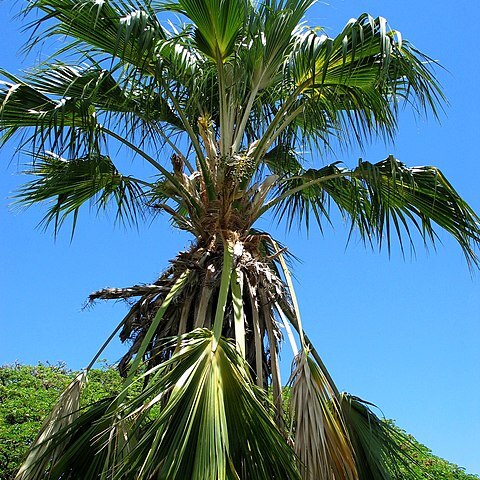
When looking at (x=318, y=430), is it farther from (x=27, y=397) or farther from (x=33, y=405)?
(x=27, y=397)

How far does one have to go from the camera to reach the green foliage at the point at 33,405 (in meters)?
9.18

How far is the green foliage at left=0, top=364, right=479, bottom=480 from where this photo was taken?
918 centimetres

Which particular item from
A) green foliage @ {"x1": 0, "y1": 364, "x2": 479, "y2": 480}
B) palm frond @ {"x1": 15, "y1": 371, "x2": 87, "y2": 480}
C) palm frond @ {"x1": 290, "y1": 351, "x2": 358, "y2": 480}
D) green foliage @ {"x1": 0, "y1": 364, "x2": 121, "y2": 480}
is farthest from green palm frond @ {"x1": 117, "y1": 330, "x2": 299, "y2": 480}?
green foliage @ {"x1": 0, "y1": 364, "x2": 121, "y2": 480}

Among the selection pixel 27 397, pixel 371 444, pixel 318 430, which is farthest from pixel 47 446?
pixel 27 397

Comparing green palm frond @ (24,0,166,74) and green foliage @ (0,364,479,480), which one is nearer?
green palm frond @ (24,0,166,74)

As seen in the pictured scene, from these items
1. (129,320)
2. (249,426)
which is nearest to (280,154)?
(129,320)

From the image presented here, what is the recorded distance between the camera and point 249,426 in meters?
4.12

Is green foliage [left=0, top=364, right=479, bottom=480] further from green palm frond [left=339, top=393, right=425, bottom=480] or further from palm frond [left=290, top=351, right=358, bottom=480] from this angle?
palm frond [left=290, top=351, right=358, bottom=480]

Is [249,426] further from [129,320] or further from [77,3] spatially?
[77,3]

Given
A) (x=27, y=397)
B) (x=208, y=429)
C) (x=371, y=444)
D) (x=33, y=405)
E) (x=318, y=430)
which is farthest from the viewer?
(x=27, y=397)

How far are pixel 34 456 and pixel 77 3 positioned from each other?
127 inches

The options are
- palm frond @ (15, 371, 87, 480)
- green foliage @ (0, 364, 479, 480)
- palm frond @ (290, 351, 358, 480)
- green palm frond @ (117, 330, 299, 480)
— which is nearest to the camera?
green palm frond @ (117, 330, 299, 480)

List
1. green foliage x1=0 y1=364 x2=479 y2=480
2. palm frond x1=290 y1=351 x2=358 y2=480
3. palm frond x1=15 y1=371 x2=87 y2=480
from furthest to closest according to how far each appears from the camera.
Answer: green foliage x1=0 y1=364 x2=479 y2=480, palm frond x1=15 y1=371 x2=87 y2=480, palm frond x1=290 y1=351 x2=358 y2=480

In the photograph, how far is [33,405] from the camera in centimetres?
1013
